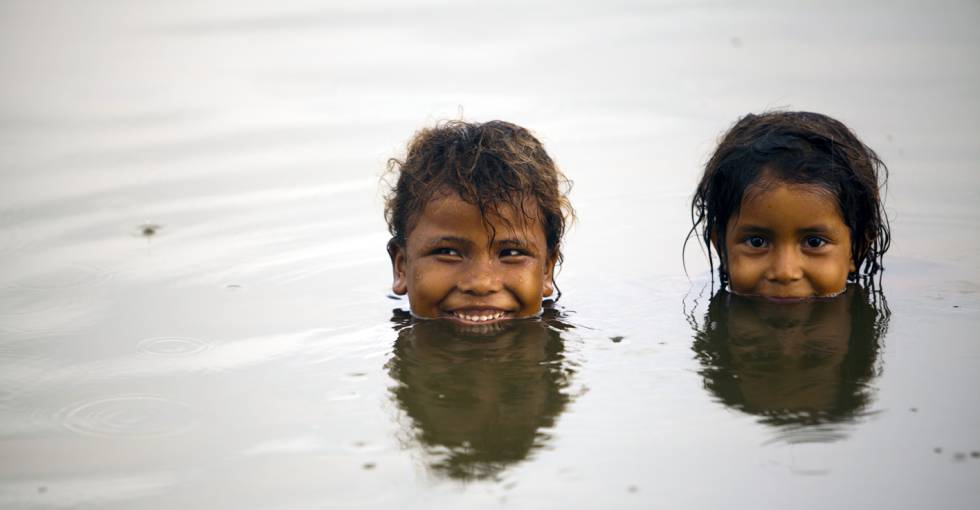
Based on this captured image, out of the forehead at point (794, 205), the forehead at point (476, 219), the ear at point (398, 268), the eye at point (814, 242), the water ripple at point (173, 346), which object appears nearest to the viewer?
the water ripple at point (173, 346)

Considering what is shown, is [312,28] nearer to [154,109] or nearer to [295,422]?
[154,109]

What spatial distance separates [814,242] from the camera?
20.7 feet

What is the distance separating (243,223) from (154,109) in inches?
114

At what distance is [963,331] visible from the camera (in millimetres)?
5793

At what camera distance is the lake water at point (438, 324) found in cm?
433

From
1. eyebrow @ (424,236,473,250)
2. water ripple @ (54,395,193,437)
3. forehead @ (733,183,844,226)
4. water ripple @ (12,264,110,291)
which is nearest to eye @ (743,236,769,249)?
forehead @ (733,183,844,226)

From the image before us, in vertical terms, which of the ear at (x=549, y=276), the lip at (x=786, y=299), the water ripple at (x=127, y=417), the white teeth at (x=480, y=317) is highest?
the ear at (x=549, y=276)

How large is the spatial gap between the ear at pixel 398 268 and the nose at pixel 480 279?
0.52 meters

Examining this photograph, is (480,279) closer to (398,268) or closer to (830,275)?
(398,268)

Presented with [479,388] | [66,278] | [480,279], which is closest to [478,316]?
[480,279]

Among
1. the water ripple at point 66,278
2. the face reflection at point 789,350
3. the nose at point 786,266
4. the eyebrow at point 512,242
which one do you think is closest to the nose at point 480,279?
the eyebrow at point 512,242

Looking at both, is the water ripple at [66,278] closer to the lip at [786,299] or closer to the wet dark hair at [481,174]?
the wet dark hair at [481,174]

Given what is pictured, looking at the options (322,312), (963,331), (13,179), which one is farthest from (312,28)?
(963,331)

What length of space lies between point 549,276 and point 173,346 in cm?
184
